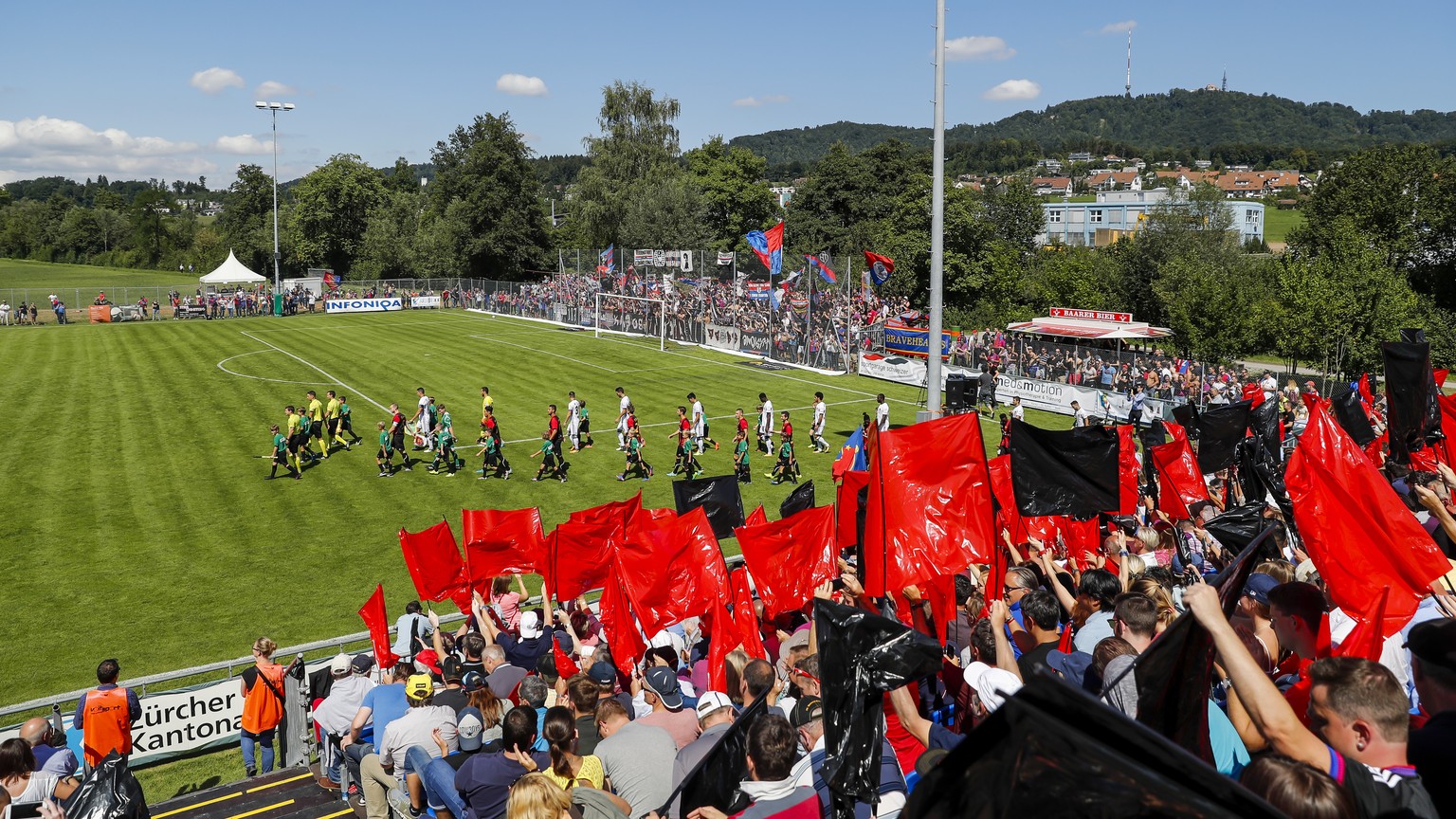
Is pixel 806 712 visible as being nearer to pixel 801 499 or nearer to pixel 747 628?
pixel 747 628

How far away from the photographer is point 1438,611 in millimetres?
7336

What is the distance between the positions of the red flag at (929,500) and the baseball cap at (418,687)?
3.91m

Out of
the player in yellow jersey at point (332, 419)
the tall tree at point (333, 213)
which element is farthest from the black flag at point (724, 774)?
the tall tree at point (333, 213)

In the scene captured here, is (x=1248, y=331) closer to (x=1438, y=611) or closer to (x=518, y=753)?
(x=1438, y=611)

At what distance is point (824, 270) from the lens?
41.5 metres

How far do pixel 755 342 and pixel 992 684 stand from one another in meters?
40.5

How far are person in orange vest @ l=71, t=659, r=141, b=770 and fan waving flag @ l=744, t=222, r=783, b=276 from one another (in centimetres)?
3414

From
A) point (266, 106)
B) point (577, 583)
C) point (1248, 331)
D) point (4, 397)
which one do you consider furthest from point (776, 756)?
point (266, 106)

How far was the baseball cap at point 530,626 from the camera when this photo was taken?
10148 millimetres

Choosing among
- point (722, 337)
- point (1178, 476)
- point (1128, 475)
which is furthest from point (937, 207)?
point (722, 337)

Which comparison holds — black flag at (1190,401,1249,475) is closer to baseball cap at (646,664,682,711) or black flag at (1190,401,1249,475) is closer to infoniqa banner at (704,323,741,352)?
baseball cap at (646,664,682,711)

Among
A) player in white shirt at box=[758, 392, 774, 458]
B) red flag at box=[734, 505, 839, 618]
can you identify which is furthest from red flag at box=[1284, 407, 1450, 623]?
player in white shirt at box=[758, 392, 774, 458]

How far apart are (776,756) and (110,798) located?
4.40 m

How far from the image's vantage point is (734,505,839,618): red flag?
10219 millimetres
